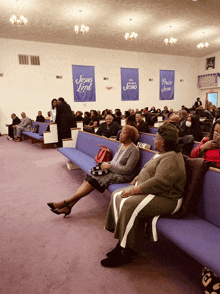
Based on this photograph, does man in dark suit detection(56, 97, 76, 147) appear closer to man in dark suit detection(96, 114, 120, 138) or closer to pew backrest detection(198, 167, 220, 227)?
man in dark suit detection(96, 114, 120, 138)

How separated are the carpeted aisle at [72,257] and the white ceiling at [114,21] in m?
6.63

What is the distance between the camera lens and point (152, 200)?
1787 millimetres

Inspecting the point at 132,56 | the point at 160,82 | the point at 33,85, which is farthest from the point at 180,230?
the point at 160,82

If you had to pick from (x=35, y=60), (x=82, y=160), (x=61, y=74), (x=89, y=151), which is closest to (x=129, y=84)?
(x=61, y=74)

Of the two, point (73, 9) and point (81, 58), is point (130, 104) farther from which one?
point (73, 9)

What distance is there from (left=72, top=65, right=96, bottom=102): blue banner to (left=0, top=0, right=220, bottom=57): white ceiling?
1299 mm

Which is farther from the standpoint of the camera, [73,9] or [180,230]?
[73,9]

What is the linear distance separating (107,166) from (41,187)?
5.27 feet

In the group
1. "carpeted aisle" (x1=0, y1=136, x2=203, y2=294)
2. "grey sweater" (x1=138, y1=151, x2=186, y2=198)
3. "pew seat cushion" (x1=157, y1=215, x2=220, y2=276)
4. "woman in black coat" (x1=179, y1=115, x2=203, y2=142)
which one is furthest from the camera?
"woman in black coat" (x1=179, y1=115, x2=203, y2=142)

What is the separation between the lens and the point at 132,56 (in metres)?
13.5

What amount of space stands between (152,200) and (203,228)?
42cm

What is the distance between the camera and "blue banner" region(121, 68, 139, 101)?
13.4 metres

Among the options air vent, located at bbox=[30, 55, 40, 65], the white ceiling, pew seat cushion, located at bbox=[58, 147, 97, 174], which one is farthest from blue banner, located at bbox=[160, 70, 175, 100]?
pew seat cushion, located at bbox=[58, 147, 97, 174]

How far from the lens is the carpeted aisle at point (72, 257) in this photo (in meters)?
1.65
